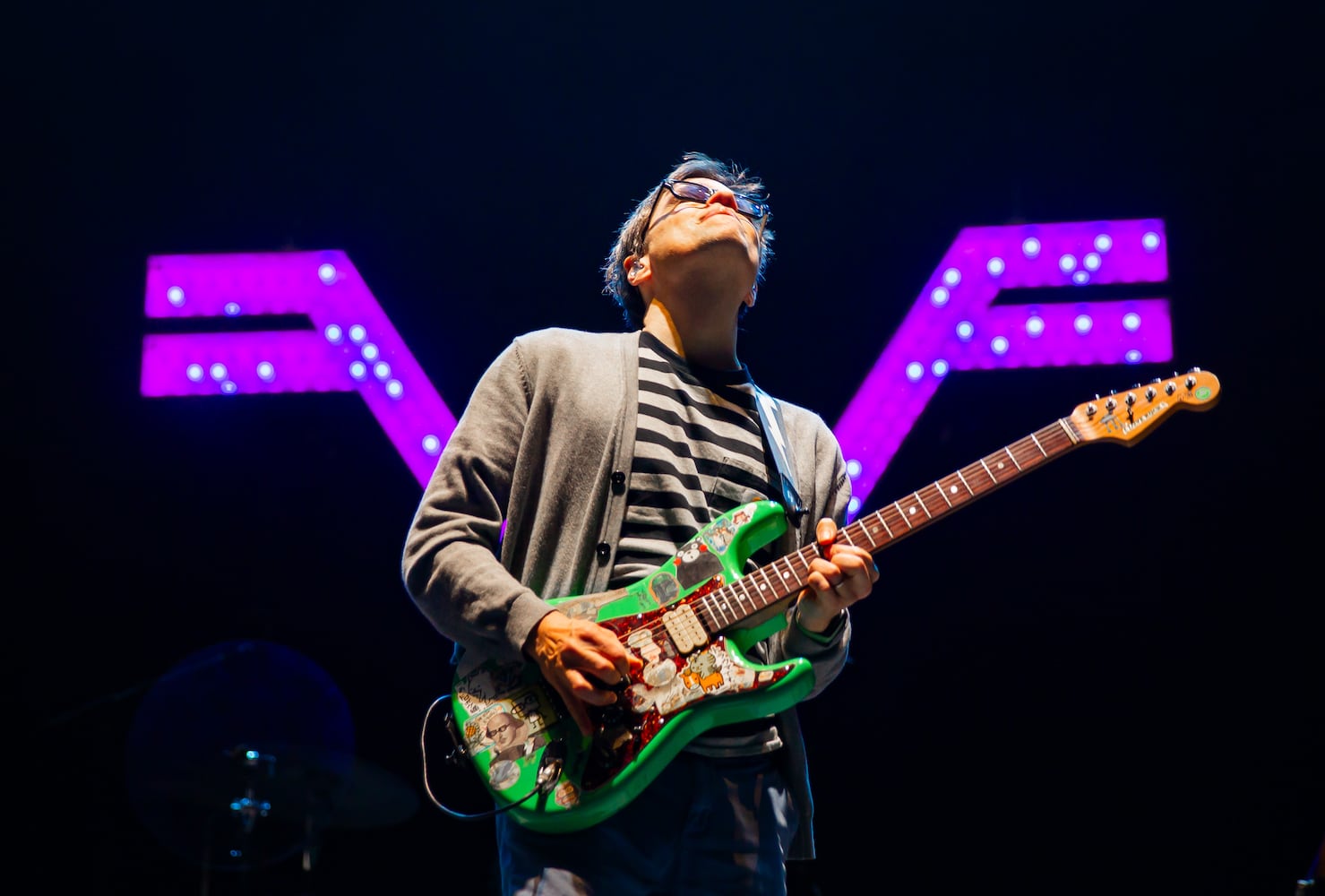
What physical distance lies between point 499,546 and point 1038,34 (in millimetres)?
3127

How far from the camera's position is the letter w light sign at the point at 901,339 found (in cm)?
388

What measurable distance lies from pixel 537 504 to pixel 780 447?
562 millimetres

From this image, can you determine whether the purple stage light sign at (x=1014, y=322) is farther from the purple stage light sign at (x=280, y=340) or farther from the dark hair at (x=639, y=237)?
the purple stage light sign at (x=280, y=340)

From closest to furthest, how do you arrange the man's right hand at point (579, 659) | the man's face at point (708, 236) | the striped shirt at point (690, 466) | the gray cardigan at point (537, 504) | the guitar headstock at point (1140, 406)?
1. the man's right hand at point (579, 659)
2. the gray cardigan at point (537, 504)
3. the striped shirt at point (690, 466)
4. the guitar headstock at point (1140, 406)
5. the man's face at point (708, 236)

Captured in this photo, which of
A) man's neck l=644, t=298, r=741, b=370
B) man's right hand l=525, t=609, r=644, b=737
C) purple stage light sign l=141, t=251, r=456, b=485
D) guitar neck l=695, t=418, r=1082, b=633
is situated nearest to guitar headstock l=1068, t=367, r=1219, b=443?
guitar neck l=695, t=418, r=1082, b=633

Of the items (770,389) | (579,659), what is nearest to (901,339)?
(770,389)

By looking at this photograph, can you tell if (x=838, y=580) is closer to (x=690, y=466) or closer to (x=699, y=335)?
(x=690, y=466)

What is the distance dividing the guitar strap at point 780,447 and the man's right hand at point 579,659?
22.7 inches

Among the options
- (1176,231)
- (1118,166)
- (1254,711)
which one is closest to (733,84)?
(1118,166)

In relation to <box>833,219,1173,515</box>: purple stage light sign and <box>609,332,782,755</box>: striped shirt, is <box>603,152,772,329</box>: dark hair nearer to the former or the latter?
<box>609,332,782,755</box>: striped shirt

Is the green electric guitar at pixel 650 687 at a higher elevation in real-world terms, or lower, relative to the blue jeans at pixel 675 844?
higher

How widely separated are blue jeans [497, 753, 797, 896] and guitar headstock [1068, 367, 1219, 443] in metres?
0.99

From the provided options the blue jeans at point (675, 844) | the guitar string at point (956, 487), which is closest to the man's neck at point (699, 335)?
the guitar string at point (956, 487)

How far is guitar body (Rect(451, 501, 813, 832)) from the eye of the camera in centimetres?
177
